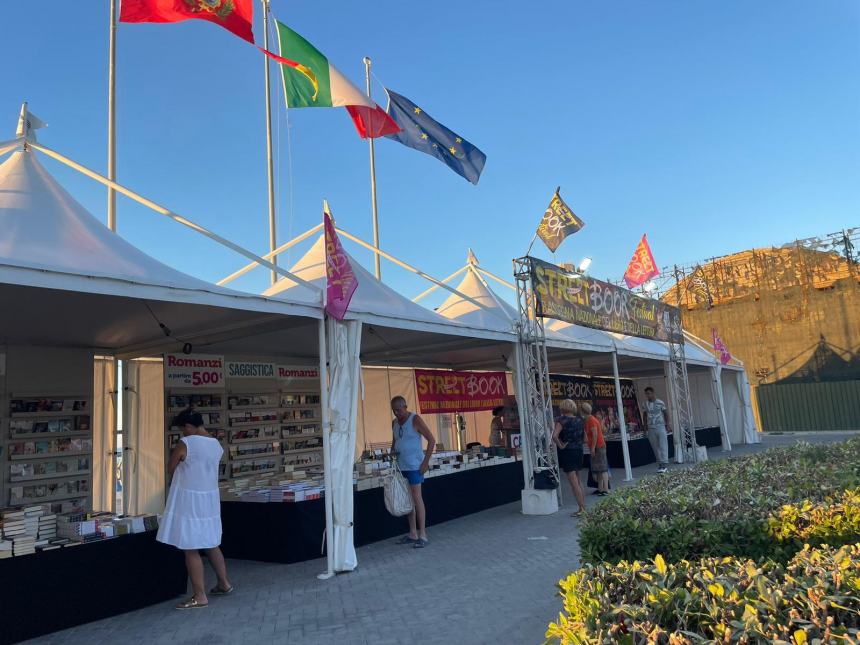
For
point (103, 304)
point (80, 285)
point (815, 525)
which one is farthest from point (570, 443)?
point (80, 285)

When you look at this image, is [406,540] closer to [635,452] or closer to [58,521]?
[58,521]

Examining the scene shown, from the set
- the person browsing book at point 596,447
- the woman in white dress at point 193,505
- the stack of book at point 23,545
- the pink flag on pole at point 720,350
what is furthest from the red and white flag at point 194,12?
the pink flag on pole at point 720,350

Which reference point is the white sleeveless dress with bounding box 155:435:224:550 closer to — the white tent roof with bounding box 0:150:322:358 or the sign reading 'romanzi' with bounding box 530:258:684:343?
the white tent roof with bounding box 0:150:322:358

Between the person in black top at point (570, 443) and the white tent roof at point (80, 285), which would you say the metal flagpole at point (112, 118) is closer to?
the white tent roof at point (80, 285)

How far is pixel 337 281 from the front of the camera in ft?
20.6

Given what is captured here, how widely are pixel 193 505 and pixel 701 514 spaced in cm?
390

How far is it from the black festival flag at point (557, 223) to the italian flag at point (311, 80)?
15.9 feet

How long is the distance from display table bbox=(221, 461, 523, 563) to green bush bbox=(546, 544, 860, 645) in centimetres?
473

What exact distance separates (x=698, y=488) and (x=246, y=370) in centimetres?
630

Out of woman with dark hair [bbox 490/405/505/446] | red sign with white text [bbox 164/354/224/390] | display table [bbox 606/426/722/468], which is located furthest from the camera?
display table [bbox 606/426/722/468]

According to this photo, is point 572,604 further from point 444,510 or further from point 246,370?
point 246,370

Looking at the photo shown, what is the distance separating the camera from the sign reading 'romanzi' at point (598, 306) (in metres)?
9.84

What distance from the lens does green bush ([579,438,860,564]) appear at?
373cm

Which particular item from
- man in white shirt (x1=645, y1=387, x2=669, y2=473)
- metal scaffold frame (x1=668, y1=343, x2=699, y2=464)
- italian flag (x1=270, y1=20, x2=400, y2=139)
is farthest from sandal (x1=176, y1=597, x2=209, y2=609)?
metal scaffold frame (x1=668, y1=343, x2=699, y2=464)
